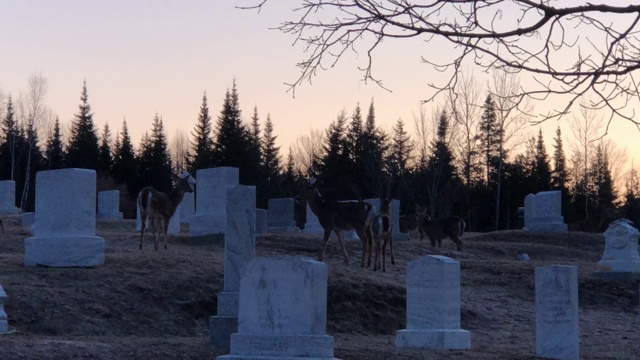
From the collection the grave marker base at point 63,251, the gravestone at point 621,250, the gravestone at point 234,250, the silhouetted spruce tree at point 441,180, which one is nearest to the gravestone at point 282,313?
the gravestone at point 234,250

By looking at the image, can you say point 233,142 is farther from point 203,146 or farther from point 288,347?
point 288,347

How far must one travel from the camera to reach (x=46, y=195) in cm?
1930

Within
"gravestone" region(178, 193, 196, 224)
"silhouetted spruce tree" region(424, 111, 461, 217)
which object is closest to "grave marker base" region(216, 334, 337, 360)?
"gravestone" region(178, 193, 196, 224)

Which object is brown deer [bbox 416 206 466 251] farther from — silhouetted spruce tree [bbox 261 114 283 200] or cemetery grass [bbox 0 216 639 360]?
A: silhouetted spruce tree [bbox 261 114 283 200]

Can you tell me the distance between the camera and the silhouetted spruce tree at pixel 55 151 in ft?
221

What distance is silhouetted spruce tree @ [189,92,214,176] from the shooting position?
62.2m

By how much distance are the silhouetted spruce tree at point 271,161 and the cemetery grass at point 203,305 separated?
106 ft

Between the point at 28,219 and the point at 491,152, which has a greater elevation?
the point at 491,152

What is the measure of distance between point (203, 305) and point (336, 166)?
→ 41941 mm

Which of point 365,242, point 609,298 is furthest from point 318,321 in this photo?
point 609,298

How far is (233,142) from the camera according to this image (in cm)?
6144

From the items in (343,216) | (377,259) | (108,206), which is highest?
(108,206)

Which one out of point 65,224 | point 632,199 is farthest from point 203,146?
point 65,224

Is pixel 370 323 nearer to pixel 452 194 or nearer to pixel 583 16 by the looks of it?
pixel 583 16
